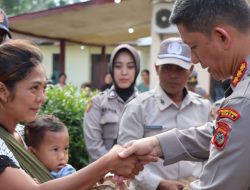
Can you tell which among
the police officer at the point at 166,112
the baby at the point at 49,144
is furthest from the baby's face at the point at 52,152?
the police officer at the point at 166,112

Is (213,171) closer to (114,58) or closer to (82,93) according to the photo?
(114,58)

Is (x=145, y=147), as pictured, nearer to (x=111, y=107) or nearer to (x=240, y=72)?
(x=240, y=72)

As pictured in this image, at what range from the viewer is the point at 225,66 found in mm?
2053

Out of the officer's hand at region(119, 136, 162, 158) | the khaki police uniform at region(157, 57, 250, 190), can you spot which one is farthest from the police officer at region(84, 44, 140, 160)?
the khaki police uniform at region(157, 57, 250, 190)

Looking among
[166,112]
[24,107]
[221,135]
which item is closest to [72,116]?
[166,112]

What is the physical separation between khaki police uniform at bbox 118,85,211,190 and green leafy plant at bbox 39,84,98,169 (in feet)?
6.59

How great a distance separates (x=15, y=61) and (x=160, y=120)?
1395 millimetres

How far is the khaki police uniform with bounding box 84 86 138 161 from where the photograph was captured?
15.0 feet

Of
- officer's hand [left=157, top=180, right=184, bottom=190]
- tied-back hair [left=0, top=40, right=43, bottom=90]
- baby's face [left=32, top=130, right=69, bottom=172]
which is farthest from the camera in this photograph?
officer's hand [left=157, top=180, right=184, bottom=190]

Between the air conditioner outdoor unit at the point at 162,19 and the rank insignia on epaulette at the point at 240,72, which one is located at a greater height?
the air conditioner outdoor unit at the point at 162,19

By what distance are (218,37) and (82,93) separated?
169 inches

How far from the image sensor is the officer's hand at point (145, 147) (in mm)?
2570

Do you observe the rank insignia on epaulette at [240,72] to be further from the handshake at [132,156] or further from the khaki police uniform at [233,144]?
the handshake at [132,156]

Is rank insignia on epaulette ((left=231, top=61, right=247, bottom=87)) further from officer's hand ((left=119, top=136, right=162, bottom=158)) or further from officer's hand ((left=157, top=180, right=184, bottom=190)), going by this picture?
officer's hand ((left=157, top=180, right=184, bottom=190))
